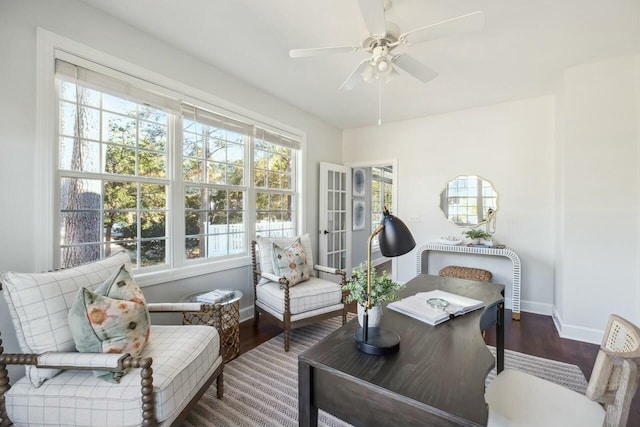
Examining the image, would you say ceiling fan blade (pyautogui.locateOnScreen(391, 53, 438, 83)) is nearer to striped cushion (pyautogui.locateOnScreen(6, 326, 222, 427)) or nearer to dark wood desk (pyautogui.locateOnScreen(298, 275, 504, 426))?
dark wood desk (pyautogui.locateOnScreen(298, 275, 504, 426))

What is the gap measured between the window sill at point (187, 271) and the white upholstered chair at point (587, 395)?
2.47m

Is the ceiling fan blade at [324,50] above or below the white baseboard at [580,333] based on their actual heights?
above

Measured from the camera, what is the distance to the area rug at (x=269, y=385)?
Result: 171 cm

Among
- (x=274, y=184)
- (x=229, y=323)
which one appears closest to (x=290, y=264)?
(x=229, y=323)

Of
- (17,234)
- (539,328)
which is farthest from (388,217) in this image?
(539,328)

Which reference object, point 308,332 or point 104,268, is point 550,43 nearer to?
point 308,332

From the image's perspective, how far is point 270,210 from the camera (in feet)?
12.0

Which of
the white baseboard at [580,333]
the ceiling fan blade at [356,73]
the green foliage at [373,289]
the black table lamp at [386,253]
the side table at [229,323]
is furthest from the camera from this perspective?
the white baseboard at [580,333]

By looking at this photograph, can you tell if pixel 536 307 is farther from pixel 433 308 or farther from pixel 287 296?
pixel 287 296

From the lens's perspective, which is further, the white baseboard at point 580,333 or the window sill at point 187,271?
the white baseboard at point 580,333

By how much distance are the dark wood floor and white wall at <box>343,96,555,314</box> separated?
0.59 meters

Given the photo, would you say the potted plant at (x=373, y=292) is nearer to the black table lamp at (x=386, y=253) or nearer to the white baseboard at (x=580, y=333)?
the black table lamp at (x=386, y=253)

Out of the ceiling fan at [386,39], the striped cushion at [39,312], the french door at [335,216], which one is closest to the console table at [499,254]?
the french door at [335,216]

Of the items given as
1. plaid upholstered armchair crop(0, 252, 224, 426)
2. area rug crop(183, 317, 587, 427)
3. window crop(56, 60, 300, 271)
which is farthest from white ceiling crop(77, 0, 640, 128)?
area rug crop(183, 317, 587, 427)
